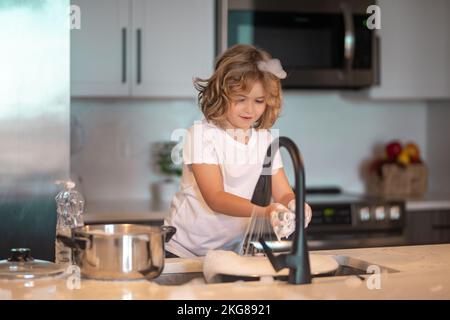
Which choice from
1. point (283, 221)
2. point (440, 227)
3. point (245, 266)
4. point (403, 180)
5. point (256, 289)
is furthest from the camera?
point (403, 180)

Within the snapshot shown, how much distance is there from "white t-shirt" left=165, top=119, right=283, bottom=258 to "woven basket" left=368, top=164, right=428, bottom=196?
1.68 metres

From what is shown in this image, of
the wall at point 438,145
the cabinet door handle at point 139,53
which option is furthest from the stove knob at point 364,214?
the cabinet door handle at point 139,53

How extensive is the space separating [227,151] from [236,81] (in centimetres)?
19

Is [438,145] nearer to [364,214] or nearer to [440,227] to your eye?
[440,227]

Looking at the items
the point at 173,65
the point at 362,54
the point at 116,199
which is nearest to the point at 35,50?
the point at 173,65

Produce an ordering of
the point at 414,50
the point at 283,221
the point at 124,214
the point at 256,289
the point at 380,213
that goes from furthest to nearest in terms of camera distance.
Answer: the point at 414,50 → the point at 380,213 → the point at 124,214 → the point at 283,221 → the point at 256,289

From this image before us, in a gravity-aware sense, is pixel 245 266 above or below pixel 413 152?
below

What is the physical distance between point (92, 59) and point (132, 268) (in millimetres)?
1952

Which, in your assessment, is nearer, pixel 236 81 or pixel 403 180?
pixel 236 81

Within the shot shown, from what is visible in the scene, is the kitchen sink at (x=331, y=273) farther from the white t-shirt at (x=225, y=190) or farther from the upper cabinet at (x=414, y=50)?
the upper cabinet at (x=414, y=50)

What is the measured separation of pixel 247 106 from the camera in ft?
6.85

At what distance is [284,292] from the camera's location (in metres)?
1.36

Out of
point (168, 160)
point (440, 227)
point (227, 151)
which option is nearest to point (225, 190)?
point (227, 151)

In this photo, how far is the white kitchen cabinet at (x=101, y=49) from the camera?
3236 millimetres
